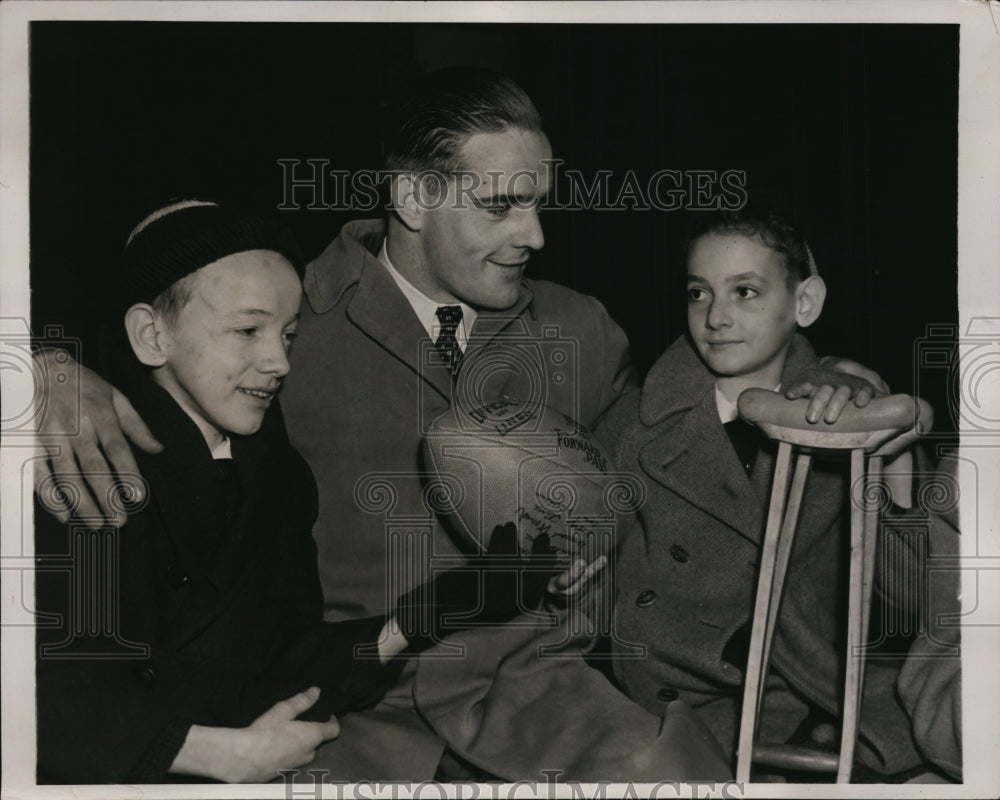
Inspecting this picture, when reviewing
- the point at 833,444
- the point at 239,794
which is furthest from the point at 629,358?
the point at 239,794

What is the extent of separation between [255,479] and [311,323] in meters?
0.38

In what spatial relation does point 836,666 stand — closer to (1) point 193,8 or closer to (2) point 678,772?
(2) point 678,772

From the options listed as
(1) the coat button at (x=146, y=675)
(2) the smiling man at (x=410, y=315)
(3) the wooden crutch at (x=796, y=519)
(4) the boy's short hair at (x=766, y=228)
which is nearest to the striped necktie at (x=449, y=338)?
(2) the smiling man at (x=410, y=315)

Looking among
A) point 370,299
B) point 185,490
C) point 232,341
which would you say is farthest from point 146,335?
point 370,299

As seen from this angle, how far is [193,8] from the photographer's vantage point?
9.59ft

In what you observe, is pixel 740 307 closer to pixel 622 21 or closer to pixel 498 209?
pixel 498 209

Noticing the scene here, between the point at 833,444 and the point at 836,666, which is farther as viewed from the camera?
the point at 836,666

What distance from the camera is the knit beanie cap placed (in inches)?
109

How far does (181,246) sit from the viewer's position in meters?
2.78

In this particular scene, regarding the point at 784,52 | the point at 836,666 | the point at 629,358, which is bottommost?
the point at 836,666

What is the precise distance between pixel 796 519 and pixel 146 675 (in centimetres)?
147

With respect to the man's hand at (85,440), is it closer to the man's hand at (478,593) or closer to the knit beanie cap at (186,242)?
the knit beanie cap at (186,242)

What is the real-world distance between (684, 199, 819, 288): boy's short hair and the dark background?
5 centimetres

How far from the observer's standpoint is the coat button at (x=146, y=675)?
2766 millimetres
